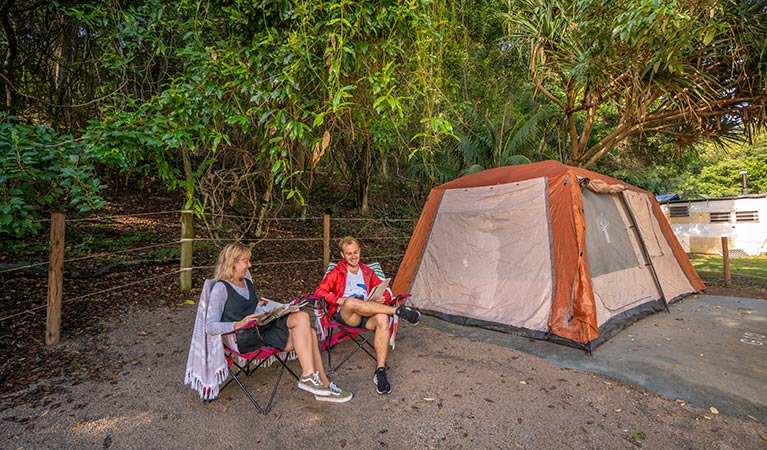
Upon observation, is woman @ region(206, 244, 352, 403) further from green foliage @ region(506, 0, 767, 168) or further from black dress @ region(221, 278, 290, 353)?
green foliage @ region(506, 0, 767, 168)

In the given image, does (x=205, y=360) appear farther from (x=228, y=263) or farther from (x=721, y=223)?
(x=721, y=223)

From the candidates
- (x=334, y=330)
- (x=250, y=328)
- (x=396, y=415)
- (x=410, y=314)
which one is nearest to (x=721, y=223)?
(x=410, y=314)

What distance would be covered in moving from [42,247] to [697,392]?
7.24 metres

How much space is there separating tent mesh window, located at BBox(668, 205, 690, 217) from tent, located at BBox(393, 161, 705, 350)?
1206cm

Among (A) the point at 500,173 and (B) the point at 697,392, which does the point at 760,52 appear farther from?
(B) the point at 697,392

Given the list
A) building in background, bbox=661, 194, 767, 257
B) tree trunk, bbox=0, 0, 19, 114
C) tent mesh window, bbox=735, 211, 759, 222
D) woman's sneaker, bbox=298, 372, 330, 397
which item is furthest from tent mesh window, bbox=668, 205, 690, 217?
tree trunk, bbox=0, 0, 19, 114

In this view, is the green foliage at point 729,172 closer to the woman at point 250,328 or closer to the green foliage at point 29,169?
the woman at point 250,328

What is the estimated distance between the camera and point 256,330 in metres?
2.24

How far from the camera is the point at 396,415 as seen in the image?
7.30 ft

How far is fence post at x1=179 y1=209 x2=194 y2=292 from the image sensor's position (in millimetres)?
4477

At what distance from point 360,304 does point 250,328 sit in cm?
79

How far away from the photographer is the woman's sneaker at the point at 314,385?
7.54 feet

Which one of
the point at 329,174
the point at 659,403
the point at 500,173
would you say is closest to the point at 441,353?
the point at 659,403

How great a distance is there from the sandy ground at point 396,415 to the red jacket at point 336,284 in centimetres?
53
